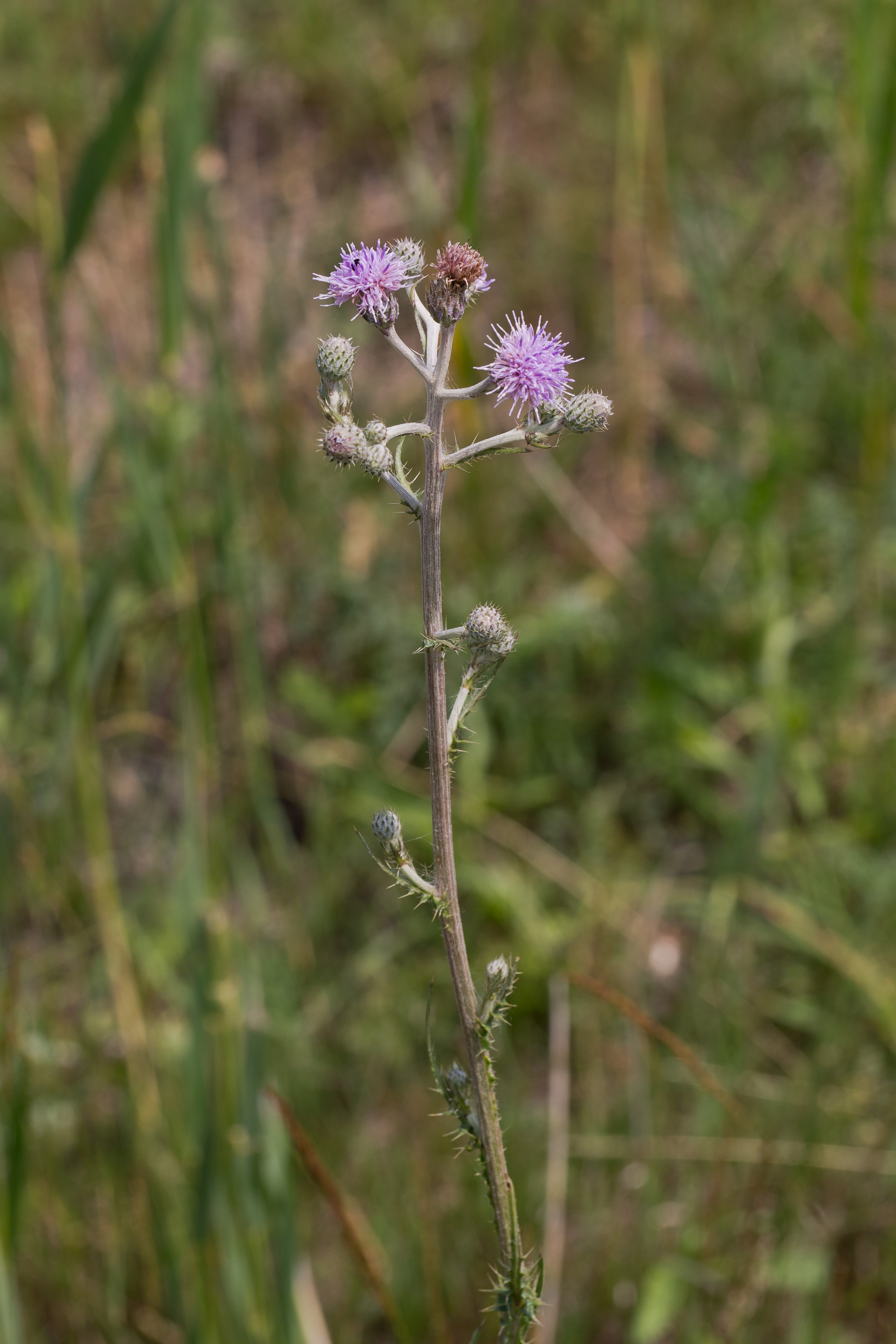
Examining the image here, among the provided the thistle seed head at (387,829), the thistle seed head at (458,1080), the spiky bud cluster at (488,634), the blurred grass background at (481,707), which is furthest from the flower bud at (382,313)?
the blurred grass background at (481,707)

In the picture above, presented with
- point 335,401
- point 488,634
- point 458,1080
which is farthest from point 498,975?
point 335,401

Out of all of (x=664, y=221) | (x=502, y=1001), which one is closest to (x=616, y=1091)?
(x=502, y=1001)

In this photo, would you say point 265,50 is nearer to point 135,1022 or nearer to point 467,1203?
point 135,1022

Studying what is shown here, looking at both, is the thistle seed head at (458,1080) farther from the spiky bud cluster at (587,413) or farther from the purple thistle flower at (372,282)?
the purple thistle flower at (372,282)

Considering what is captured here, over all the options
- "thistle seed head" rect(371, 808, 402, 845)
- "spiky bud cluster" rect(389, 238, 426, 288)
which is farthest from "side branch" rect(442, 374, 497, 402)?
"thistle seed head" rect(371, 808, 402, 845)

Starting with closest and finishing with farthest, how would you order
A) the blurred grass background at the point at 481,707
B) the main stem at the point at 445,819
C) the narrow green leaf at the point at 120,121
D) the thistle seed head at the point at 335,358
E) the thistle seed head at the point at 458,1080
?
the main stem at the point at 445,819 < the thistle seed head at the point at 335,358 < the thistle seed head at the point at 458,1080 < the narrow green leaf at the point at 120,121 < the blurred grass background at the point at 481,707

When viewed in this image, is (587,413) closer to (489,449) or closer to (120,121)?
(489,449)
